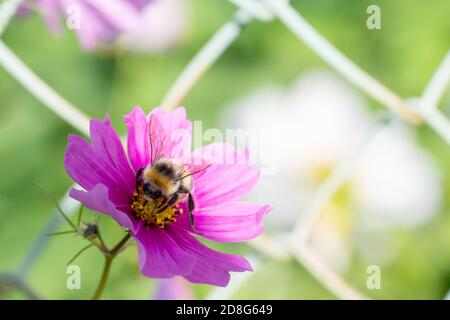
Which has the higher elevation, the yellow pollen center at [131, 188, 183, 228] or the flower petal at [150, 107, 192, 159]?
the flower petal at [150, 107, 192, 159]

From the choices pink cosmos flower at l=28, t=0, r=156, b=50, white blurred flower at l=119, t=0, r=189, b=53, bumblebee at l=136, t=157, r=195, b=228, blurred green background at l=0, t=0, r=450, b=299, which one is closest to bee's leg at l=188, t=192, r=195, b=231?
bumblebee at l=136, t=157, r=195, b=228

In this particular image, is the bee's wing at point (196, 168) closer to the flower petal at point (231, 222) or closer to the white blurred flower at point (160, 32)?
the flower petal at point (231, 222)

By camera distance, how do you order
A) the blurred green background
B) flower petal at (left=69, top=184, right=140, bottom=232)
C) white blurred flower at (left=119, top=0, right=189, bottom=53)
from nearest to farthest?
flower petal at (left=69, top=184, right=140, bottom=232)
the blurred green background
white blurred flower at (left=119, top=0, right=189, bottom=53)

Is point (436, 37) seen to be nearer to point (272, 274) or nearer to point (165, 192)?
point (272, 274)

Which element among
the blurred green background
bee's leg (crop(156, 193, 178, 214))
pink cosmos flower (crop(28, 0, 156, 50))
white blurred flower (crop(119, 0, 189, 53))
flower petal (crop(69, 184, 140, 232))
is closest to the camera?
flower petal (crop(69, 184, 140, 232))

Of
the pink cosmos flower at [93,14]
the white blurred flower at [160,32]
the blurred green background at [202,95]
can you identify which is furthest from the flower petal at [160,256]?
the white blurred flower at [160,32]

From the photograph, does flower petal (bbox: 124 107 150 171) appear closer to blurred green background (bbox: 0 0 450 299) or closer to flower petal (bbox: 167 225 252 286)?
flower petal (bbox: 167 225 252 286)

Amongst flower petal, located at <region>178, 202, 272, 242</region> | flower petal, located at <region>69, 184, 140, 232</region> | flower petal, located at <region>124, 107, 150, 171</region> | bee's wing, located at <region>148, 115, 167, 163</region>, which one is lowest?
flower petal, located at <region>69, 184, 140, 232</region>
